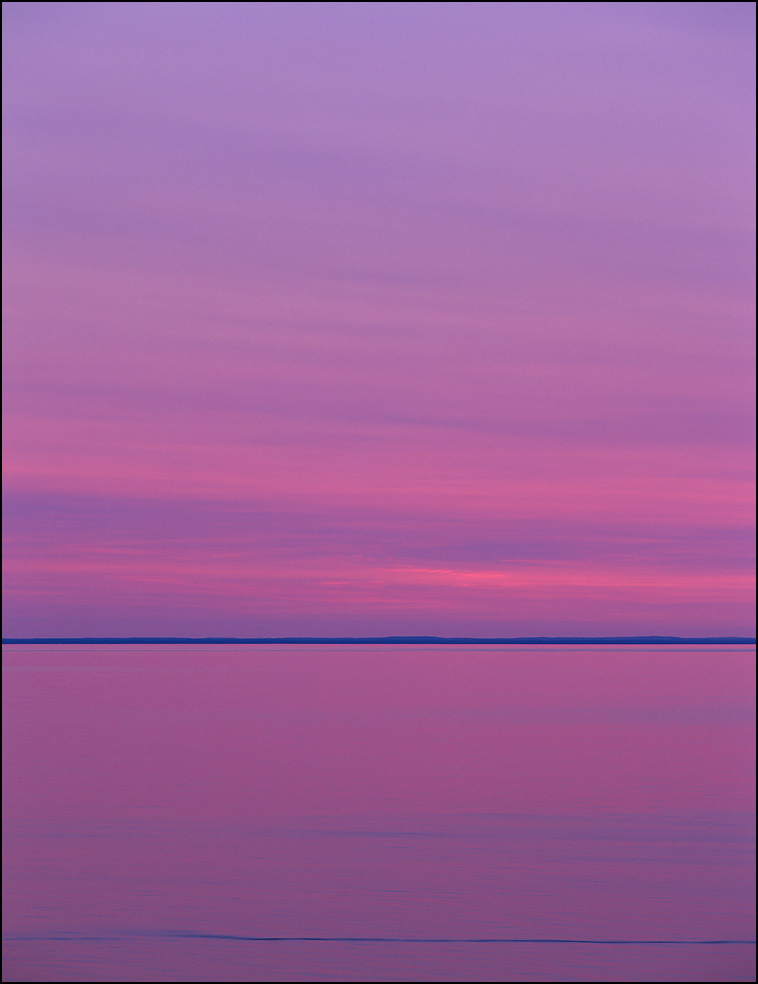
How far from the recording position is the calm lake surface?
1044cm

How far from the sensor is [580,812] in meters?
16.4

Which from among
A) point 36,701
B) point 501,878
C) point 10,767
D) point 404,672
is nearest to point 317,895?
point 501,878

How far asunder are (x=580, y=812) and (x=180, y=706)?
1911 centimetres

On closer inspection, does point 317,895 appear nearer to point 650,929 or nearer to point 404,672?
point 650,929

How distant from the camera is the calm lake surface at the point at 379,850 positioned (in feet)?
34.2

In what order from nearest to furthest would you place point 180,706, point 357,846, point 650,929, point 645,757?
point 650,929, point 357,846, point 645,757, point 180,706

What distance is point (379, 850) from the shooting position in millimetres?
14172

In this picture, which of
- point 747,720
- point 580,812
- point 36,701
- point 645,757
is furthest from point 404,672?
point 580,812

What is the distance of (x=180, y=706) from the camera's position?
111ft

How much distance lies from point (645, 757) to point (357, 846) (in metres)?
9.06

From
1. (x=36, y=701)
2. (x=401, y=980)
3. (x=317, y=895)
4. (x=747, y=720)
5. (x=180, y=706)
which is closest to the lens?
(x=401, y=980)

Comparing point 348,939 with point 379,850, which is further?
point 379,850

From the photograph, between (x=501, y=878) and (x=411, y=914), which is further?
(x=501, y=878)

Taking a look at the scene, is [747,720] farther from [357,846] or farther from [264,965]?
[264,965]
